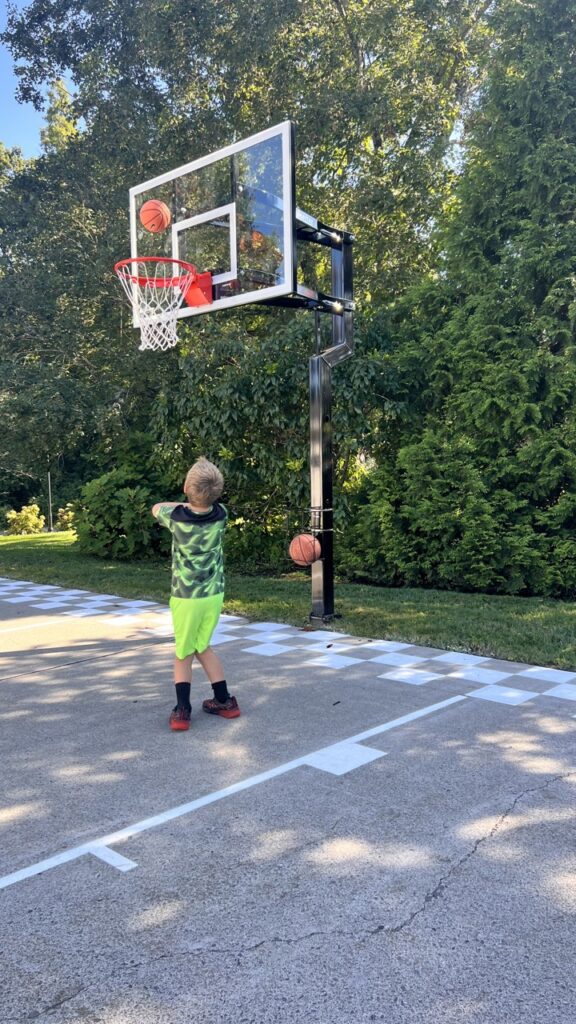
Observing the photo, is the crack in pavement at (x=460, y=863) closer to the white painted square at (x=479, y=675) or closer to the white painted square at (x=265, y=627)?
the white painted square at (x=479, y=675)

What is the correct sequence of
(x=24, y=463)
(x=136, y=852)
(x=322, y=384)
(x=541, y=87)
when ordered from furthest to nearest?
A: (x=24, y=463) → (x=541, y=87) → (x=322, y=384) → (x=136, y=852)

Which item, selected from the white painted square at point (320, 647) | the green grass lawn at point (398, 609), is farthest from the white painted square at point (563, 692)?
the white painted square at point (320, 647)

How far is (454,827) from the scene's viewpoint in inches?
135

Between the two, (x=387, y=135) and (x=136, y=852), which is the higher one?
(x=387, y=135)

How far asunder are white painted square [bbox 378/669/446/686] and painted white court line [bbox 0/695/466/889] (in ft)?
1.71

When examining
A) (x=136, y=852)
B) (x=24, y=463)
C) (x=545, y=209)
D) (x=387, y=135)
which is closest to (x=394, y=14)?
(x=387, y=135)

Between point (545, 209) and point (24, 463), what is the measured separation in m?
10.0

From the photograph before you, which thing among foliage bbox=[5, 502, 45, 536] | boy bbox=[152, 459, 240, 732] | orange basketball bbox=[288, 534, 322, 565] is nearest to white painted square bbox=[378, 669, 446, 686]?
boy bbox=[152, 459, 240, 732]

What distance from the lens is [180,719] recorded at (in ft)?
15.7

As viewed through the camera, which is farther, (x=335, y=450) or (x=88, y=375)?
(x=88, y=375)

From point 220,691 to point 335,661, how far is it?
162cm

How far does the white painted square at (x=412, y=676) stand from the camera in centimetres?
577

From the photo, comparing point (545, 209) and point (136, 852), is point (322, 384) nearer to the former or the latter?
point (545, 209)

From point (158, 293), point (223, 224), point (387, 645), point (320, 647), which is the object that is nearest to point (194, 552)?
point (320, 647)
